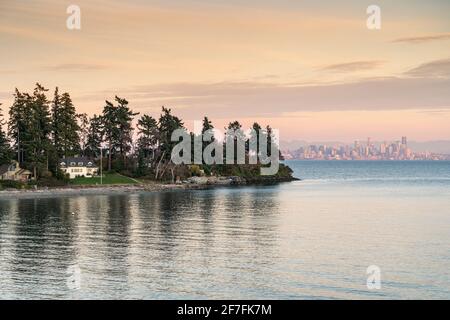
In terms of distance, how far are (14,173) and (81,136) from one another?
55.4 meters

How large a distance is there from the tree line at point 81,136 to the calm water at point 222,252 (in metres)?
48.3

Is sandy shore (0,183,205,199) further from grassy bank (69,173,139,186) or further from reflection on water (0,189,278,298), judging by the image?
reflection on water (0,189,278,298)

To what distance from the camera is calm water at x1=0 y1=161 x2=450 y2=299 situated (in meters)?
38.4

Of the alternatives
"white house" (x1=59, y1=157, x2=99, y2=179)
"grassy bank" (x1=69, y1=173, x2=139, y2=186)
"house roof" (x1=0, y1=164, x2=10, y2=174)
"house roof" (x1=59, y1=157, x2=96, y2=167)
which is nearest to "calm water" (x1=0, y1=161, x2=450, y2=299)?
"house roof" (x1=0, y1=164, x2=10, y2=174)

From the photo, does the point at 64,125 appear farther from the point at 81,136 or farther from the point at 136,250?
the point at 136,250

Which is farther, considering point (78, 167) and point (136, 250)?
point (78, 167)

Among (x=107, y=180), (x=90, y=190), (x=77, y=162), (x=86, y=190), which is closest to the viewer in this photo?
(x=86, y=190)

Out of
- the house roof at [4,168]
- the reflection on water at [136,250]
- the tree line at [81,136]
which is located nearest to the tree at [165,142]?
the tree line at [81,136]

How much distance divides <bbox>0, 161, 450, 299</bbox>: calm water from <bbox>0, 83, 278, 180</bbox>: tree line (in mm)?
48311

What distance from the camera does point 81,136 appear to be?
188 meters

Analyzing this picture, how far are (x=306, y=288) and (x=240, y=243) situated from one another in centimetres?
1791

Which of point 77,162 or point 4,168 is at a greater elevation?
point 77,162

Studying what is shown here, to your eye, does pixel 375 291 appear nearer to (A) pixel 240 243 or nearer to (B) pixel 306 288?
(B) pixel 306 288

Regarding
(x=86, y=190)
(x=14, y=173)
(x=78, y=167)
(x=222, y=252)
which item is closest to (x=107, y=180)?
(x=78, y=167)
